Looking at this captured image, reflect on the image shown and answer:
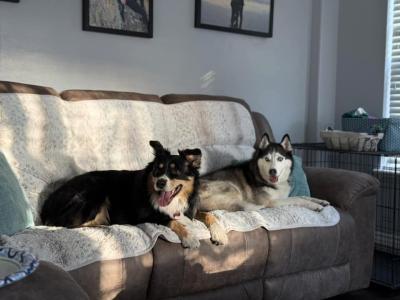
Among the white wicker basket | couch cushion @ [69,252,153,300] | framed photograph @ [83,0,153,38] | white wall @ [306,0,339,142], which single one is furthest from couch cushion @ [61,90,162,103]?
white wall @ [306,0,339,142]

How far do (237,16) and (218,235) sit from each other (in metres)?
2.21

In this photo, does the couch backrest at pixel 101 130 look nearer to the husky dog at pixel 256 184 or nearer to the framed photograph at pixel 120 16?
the husky dog at pixel 256 184

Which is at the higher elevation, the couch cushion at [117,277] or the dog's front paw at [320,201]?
the dog's front paw at [320,201]

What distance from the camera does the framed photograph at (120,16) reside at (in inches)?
119

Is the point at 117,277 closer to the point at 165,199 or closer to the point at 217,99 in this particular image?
the point at 165,199

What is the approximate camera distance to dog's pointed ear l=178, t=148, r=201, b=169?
2.20 meters

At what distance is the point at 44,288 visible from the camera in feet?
3.61

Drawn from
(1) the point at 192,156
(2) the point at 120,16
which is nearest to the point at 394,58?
(2) the point at 120,16

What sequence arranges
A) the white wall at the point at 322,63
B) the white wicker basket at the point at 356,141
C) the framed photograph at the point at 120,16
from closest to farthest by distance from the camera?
the framed photograph at the point at 120,16 → the white wicker basket at the point at 356,141 → the white wall at the point at 322,63

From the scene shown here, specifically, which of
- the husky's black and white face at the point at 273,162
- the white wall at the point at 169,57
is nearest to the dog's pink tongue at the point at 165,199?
the husky's black and white face at the point at 273,162

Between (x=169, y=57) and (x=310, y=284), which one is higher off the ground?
(x=169, y=57)

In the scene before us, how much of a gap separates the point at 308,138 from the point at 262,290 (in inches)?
90.3

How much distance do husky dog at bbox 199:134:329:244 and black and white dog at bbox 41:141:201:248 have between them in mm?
410

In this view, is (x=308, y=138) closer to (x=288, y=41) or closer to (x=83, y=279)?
(x=288, y=41)
